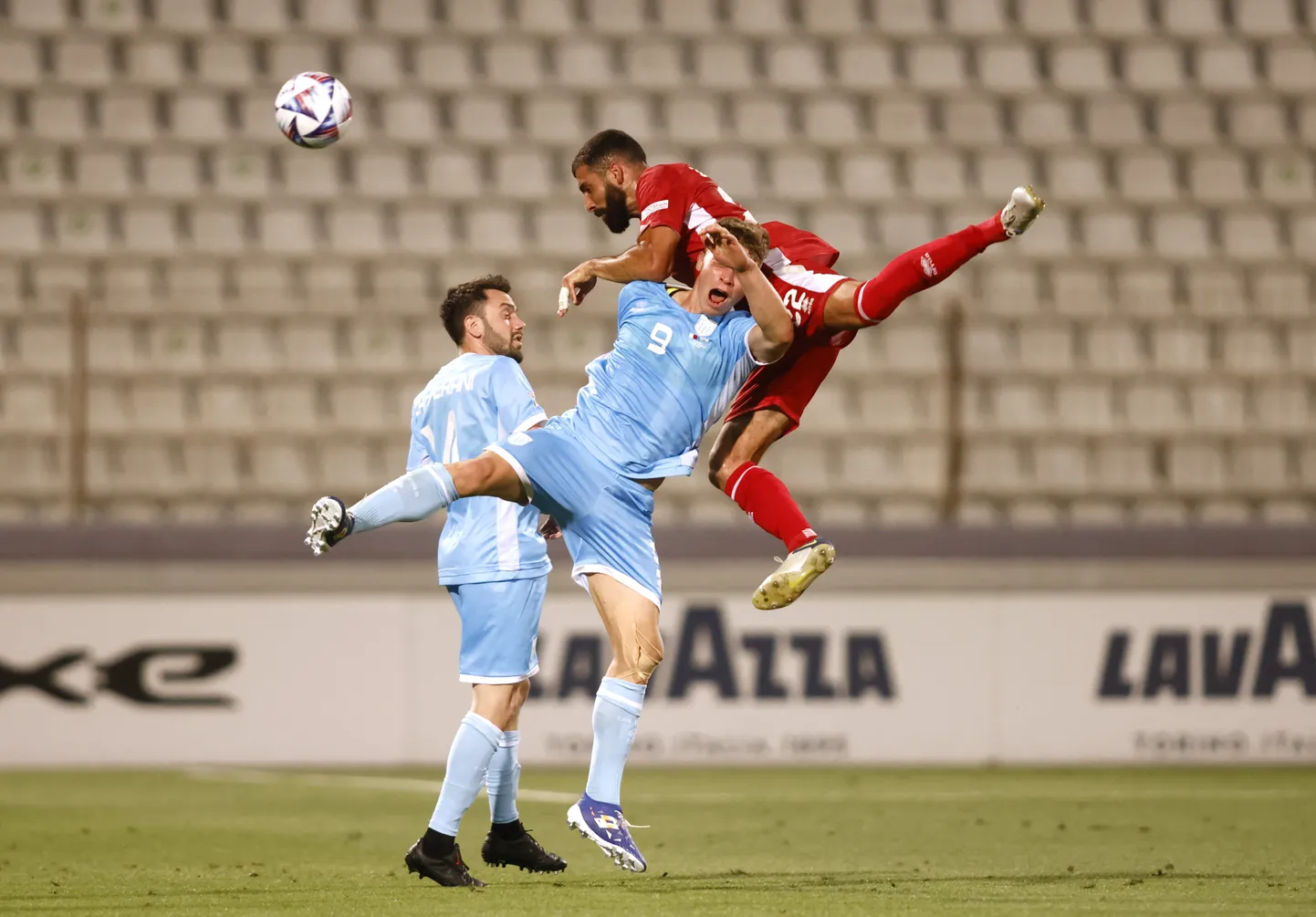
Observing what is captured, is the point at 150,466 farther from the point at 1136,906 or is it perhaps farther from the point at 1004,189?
the point at 1136,906

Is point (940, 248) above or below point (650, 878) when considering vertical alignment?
above

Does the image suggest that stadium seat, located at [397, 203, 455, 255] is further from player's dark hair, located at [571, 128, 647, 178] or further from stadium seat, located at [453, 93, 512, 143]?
player's dark hair, located at [571, 128, 647, 178]

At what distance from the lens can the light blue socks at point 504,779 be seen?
6.65 metres

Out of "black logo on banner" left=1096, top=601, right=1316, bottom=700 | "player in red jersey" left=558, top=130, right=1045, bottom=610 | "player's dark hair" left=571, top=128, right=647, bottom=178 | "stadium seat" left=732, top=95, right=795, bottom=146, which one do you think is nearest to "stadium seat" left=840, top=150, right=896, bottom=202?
"stadium seat" left=732, top=95, right=795, bottom=146

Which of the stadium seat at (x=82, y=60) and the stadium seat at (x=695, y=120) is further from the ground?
the stadium seat at (x=82, y=60)

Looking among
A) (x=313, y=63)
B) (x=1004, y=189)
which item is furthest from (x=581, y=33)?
(x=1004, y=189)

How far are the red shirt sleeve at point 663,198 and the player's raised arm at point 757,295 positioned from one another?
1.74ft

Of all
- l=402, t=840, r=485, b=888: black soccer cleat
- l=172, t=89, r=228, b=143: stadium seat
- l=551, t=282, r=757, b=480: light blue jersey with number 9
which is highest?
l=172, t=89, r=228, b=143: stadium seat

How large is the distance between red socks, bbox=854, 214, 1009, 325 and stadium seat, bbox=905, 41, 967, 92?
8.21 m

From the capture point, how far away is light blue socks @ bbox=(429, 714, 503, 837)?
6.25 metres

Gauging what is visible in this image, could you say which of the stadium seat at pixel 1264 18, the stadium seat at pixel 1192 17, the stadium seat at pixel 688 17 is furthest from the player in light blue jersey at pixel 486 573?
the stadium seat at pixel 1264 18

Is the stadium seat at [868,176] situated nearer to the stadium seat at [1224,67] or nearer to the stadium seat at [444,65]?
the stadium seat at [1224,67]

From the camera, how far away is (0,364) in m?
12.7

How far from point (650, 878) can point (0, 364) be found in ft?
25.5
